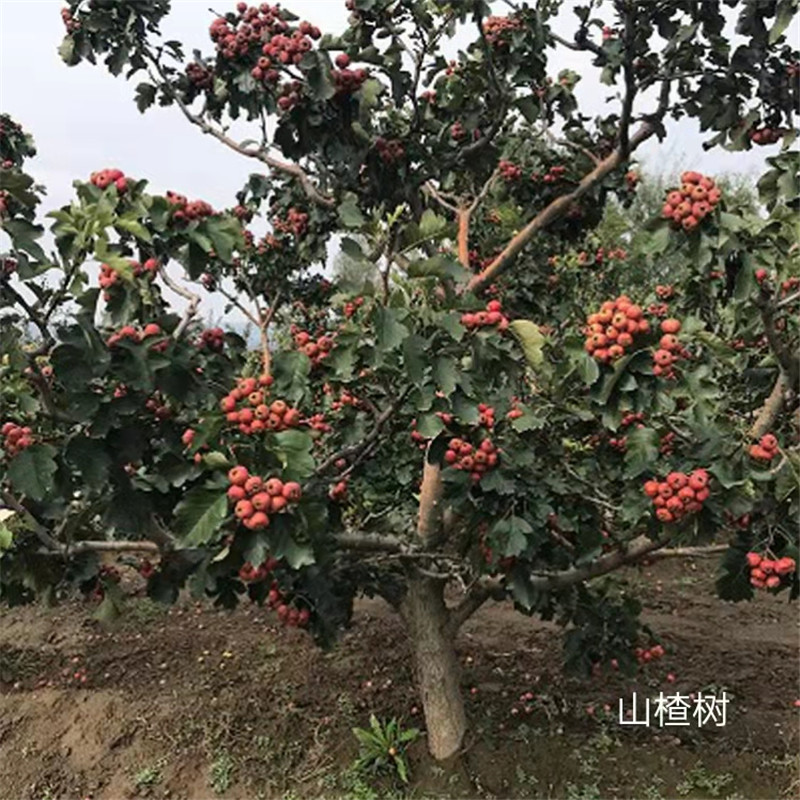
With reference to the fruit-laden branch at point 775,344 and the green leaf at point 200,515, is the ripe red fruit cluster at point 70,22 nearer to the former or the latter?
the green leaf at point 200,515

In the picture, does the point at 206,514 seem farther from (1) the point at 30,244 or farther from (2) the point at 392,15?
(2) the point at 392,15

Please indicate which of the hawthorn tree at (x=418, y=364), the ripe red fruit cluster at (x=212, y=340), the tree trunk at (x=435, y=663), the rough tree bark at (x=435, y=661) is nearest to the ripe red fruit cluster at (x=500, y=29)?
the hawthorn tree at (x=418, y=364)

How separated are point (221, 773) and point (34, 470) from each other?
218 centimetres

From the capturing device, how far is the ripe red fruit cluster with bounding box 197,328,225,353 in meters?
2.61

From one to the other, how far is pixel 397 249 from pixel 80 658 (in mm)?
3650

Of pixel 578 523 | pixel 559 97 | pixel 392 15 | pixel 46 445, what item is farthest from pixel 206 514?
pixel 559 97

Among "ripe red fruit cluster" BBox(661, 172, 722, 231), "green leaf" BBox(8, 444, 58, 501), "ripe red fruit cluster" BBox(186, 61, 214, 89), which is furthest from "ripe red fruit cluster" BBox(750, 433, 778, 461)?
"ripe red fruit cluster" BBox(186, 61, 214, 89)

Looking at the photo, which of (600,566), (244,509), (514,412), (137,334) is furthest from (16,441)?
(600,566)

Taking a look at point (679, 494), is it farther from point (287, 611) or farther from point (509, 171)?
point (509, 171)

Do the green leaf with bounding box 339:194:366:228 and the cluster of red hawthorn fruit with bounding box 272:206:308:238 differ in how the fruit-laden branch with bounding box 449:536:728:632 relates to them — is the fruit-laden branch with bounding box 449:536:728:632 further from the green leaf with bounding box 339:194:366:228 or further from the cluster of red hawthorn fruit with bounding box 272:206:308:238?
the cluster of red hawthorn fruit with bounding box 272:206:308:238

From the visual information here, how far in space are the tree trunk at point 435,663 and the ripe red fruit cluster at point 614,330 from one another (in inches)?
66.9

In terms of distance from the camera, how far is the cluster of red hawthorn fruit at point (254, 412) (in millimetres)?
2154

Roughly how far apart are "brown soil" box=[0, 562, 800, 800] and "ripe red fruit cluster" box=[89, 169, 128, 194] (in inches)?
106

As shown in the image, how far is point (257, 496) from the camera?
2014 mm
